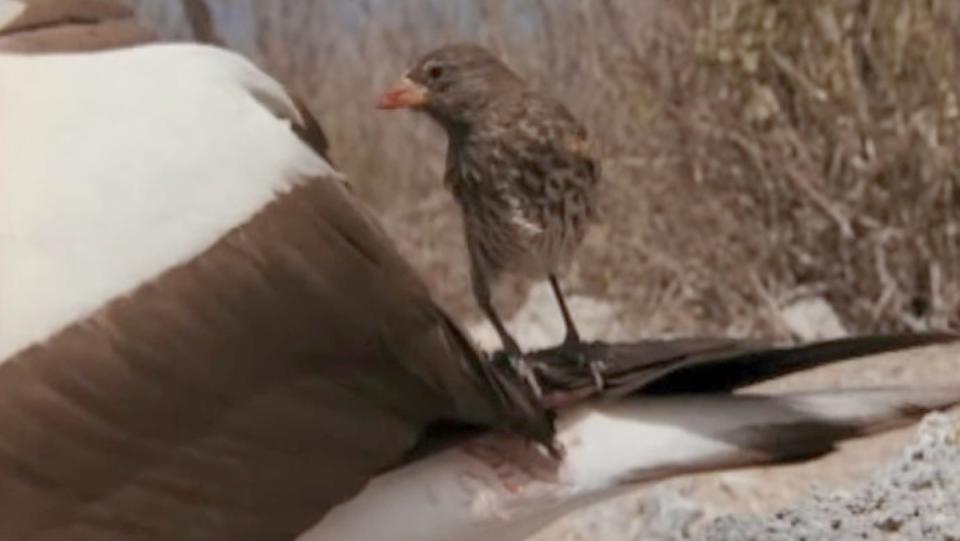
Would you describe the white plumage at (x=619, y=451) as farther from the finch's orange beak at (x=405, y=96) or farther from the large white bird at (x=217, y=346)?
the finch's orange beak at (x=405, y=96)

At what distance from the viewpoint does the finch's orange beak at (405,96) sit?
3160 millimetres

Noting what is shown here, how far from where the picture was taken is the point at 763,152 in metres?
6.15

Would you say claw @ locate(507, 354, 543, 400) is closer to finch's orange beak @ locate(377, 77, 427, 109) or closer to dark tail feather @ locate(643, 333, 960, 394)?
dark tail feather @ locate(643, 333, 960, 394)

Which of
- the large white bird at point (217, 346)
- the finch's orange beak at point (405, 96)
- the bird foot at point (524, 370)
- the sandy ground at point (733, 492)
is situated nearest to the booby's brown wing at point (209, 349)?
the large white bird at point (217, 346)

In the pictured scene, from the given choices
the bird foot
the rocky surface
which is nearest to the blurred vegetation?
the rocky surface

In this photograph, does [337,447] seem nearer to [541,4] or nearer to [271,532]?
[271,532]

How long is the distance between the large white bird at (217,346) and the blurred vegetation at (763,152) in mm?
3921

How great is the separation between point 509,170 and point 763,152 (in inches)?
131

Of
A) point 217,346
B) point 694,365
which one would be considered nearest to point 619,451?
point 694,365

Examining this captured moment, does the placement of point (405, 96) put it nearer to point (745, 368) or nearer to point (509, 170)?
point (509, 170)

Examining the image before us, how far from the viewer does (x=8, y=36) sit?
1.95 m

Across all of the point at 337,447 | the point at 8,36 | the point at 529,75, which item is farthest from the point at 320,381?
the point at 529,75

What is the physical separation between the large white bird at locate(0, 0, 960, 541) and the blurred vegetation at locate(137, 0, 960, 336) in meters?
3.92

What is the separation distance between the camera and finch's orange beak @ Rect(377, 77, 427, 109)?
3.16 metres
